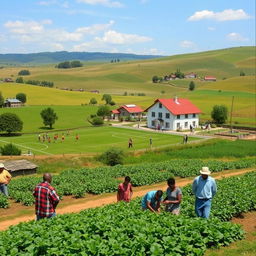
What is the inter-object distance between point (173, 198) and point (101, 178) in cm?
1367

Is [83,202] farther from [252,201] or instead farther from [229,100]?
[229,100]

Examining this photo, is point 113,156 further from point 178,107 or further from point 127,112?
point 127,112

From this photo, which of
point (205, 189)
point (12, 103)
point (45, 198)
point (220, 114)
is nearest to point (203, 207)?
point (205, 189)

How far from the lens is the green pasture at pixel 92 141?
56.4 meters

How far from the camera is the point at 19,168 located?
32.5 metres

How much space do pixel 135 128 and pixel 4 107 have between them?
151ft

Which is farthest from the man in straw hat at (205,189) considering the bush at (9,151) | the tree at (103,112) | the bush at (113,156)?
the tree at (103,112)

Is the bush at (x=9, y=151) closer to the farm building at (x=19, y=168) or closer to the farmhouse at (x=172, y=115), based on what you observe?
the farm building at (x=19, y=168)

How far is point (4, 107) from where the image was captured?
4257 inches

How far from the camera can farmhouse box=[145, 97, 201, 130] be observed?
80.1 m

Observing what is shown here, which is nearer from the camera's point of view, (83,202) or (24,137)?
(83,202)

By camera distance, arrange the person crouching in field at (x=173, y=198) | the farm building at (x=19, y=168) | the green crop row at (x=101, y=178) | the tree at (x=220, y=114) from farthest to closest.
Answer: the tree at (x=220, y=114) → the farm building at (x=19, y=168) → the green crop row at (x=101, y=178) → the person crouching in field at (x=173, y=198)

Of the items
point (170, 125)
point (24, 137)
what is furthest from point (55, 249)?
point (170, 125)

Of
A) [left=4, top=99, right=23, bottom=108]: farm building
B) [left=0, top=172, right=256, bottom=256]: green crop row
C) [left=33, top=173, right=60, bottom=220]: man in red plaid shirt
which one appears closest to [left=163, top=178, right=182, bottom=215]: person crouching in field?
[left=0, top=172, right=256, bottom=256]: green crop row
